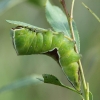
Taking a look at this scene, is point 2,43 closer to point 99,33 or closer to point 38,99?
point 38,99

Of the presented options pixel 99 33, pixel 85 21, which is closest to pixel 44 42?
pixel 99 33

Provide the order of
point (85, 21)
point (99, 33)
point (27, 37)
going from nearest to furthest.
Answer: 1. point (27, 37)
2. point (99, 33)
3. point (85, 21)

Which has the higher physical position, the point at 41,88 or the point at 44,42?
the point at 44,42

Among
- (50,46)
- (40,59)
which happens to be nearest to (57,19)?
(50,46)

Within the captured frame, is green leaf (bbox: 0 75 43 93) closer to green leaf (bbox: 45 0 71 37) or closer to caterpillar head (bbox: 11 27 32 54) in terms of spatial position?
green leaf (bbox: 45 0 71 37)

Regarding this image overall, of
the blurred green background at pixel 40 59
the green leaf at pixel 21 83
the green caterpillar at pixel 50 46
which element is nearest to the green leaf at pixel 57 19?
the green caterpillar at pixel 50 46

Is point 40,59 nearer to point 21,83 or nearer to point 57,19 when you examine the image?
point 21,83

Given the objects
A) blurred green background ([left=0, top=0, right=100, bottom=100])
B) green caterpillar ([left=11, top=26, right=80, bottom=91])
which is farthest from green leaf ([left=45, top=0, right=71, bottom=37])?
blurred green background ([left=0, top=0, right=100, bottom=100])
